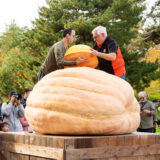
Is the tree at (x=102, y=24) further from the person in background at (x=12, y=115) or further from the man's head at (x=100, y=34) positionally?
the man's head at (x=100, y=34)

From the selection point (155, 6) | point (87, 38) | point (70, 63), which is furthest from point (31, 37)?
point (70, 63)

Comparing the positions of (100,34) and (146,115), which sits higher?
(100,34)

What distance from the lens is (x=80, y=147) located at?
2.06m

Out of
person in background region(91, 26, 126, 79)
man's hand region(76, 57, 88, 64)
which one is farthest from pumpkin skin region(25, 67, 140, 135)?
person in background region(91, 26, 126, 79)

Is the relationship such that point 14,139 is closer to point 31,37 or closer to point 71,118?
point 71,118

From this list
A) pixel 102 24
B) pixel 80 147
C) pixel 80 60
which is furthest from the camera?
pixel 102 24

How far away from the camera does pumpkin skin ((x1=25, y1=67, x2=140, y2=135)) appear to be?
7.45 feet

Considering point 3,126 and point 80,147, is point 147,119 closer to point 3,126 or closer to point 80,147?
point 3,126

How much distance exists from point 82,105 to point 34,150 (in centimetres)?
50

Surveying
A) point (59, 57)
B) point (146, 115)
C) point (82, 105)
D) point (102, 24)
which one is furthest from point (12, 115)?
point (102, 24)

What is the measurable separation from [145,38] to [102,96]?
2019 cm

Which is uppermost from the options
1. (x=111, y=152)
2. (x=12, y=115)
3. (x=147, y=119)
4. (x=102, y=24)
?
(x=102, y=24)

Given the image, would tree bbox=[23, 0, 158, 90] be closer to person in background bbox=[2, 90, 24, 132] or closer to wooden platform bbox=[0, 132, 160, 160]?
person in background bbox=[2, 90, 24, 132]

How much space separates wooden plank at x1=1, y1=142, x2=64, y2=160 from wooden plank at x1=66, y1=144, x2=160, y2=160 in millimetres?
95
